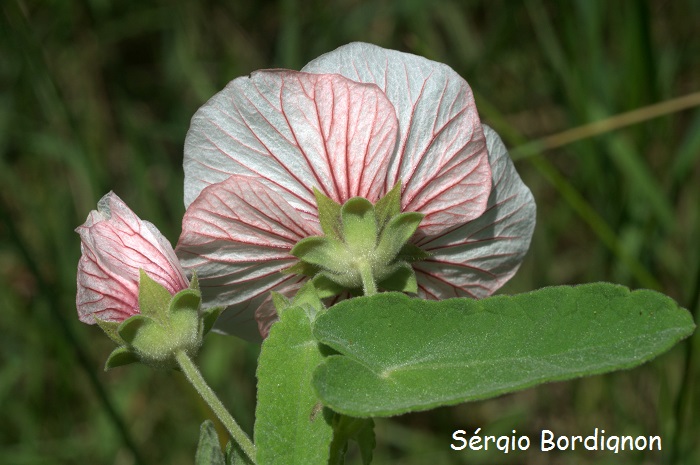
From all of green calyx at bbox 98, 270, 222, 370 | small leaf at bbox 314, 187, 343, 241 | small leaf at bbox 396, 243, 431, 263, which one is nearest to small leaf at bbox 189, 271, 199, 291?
green calyx at bbox 98, 270, 222, 370

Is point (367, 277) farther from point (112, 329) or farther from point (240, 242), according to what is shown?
point (112, 329)

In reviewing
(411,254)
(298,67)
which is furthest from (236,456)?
(298,67)

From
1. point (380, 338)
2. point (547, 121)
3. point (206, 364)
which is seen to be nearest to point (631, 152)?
point (547, 121)

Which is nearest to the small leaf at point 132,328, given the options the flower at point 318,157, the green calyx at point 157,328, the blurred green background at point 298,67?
the green calyx at point 157,328

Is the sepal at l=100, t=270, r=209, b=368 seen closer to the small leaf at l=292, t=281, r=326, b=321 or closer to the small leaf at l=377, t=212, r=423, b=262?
the small leaf at l=292, t=281, r=326, b=321

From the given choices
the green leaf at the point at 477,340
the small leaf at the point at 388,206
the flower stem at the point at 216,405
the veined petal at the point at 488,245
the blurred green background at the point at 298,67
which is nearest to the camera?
the green leaf at the point at 477,340

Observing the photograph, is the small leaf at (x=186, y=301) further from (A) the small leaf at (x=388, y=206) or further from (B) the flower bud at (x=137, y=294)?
(A) the small leaf at (x=388, y=206)

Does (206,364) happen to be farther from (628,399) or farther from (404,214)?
(404,214)
